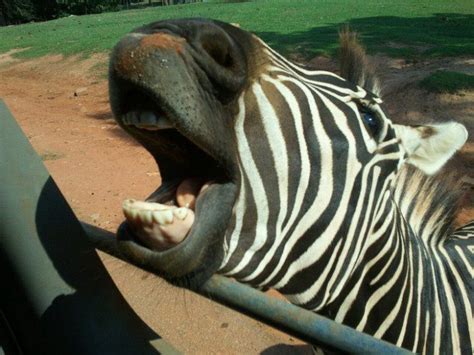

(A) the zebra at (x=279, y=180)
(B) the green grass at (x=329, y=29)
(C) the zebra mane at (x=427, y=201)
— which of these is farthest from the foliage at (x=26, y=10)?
(A) the zebra at (x=279, y=180)

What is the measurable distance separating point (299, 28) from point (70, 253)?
16.0m

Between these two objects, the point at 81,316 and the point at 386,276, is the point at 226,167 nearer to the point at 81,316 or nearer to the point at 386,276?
the point at 81,316

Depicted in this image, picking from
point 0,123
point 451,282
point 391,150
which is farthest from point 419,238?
point 0,123

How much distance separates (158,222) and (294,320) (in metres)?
0.37

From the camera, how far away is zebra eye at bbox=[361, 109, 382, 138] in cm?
157

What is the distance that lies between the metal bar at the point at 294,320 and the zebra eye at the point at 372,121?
2.18ft

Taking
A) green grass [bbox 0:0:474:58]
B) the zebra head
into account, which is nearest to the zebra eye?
the zebra head

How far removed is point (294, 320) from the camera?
1.12 meters

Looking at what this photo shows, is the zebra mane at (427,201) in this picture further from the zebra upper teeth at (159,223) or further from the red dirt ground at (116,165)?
the zebra upper teeth at (159,223)

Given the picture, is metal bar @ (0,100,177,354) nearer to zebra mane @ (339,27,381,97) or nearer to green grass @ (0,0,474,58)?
zebra mane @ (339,27,381,97)

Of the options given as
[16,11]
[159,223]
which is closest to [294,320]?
[159,223]

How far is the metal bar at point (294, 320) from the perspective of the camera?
→ 3.43ft

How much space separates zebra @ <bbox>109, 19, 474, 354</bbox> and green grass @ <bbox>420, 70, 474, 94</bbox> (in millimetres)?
6007

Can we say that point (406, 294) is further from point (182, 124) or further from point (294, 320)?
point (182, 124)
